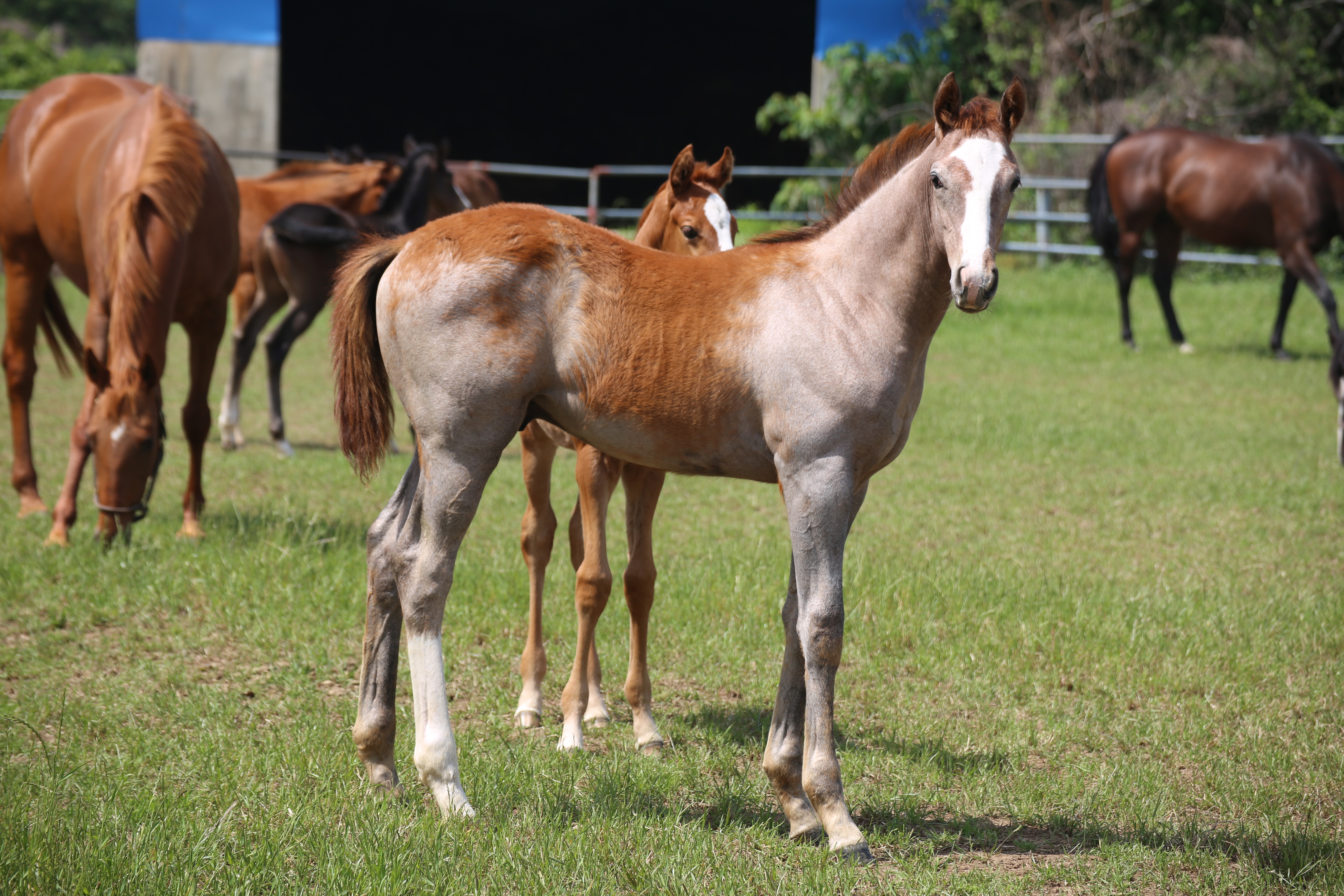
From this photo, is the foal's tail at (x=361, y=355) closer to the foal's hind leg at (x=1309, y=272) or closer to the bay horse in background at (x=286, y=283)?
the bay horse in background at (x=286, y=283)

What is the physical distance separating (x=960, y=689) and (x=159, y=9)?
18.5 m

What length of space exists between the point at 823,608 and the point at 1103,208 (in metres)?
11.9

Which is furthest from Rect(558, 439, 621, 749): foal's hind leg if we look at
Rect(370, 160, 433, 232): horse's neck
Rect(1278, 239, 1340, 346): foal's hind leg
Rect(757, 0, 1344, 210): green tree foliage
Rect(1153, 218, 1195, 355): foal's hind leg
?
Rect(757, 0, 1344, 210): green tree foliage

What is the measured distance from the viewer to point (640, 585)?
390 cm

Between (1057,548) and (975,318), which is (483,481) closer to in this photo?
(1057,548)

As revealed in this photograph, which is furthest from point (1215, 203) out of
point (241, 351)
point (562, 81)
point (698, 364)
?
point (562, 81)

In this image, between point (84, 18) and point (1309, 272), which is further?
point (84, 18)

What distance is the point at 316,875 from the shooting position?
2674 mm

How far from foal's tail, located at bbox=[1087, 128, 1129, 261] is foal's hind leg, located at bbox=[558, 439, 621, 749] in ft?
36.7

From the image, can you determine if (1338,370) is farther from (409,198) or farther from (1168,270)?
(409,198)

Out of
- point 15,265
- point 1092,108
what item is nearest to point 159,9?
point 15,265

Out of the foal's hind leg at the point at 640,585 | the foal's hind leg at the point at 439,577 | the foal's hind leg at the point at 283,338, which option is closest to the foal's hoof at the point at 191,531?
the foal's hind leg at the point at 283,338

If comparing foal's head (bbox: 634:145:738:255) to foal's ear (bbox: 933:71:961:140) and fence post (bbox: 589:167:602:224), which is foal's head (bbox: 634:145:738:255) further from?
fence post (bbox: 589:167:602:224)

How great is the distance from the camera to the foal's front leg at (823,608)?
292 centimetres
